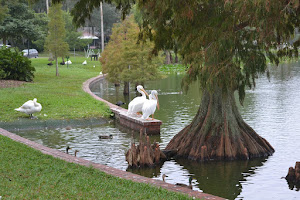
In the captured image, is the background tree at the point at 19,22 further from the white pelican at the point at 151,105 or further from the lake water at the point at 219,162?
the white pelican at the point at 151,105

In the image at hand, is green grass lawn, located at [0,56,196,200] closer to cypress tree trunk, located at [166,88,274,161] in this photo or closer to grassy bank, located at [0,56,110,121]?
cypress tree trunk, located at [166,88,274,161]

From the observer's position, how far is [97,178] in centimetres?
1152

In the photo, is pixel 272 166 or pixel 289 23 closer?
pixel 289 23

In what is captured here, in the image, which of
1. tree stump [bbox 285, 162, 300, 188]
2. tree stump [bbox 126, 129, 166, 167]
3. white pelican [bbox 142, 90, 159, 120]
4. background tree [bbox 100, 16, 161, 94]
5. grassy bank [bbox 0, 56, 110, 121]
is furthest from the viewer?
background tree [bbox 100, 16, 161, 94]

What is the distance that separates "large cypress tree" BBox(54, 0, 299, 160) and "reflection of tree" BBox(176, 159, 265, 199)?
36cm

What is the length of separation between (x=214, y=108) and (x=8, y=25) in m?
30.1

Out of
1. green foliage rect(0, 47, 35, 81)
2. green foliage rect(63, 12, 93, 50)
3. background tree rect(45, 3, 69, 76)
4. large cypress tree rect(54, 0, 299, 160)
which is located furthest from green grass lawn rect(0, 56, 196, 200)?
green foliage rect(63, 12, 93, 50)

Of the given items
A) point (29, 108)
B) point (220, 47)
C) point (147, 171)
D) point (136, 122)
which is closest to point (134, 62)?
point (29, 108)

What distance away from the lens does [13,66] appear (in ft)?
120

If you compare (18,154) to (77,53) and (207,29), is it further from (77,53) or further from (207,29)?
(77,53)

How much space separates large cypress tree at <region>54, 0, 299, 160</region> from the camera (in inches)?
440

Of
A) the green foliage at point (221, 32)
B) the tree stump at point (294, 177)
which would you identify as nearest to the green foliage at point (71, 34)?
the green foliage at point (221, 32)

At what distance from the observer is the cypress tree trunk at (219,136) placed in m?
16.0

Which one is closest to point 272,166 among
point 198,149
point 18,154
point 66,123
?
point 198,149
